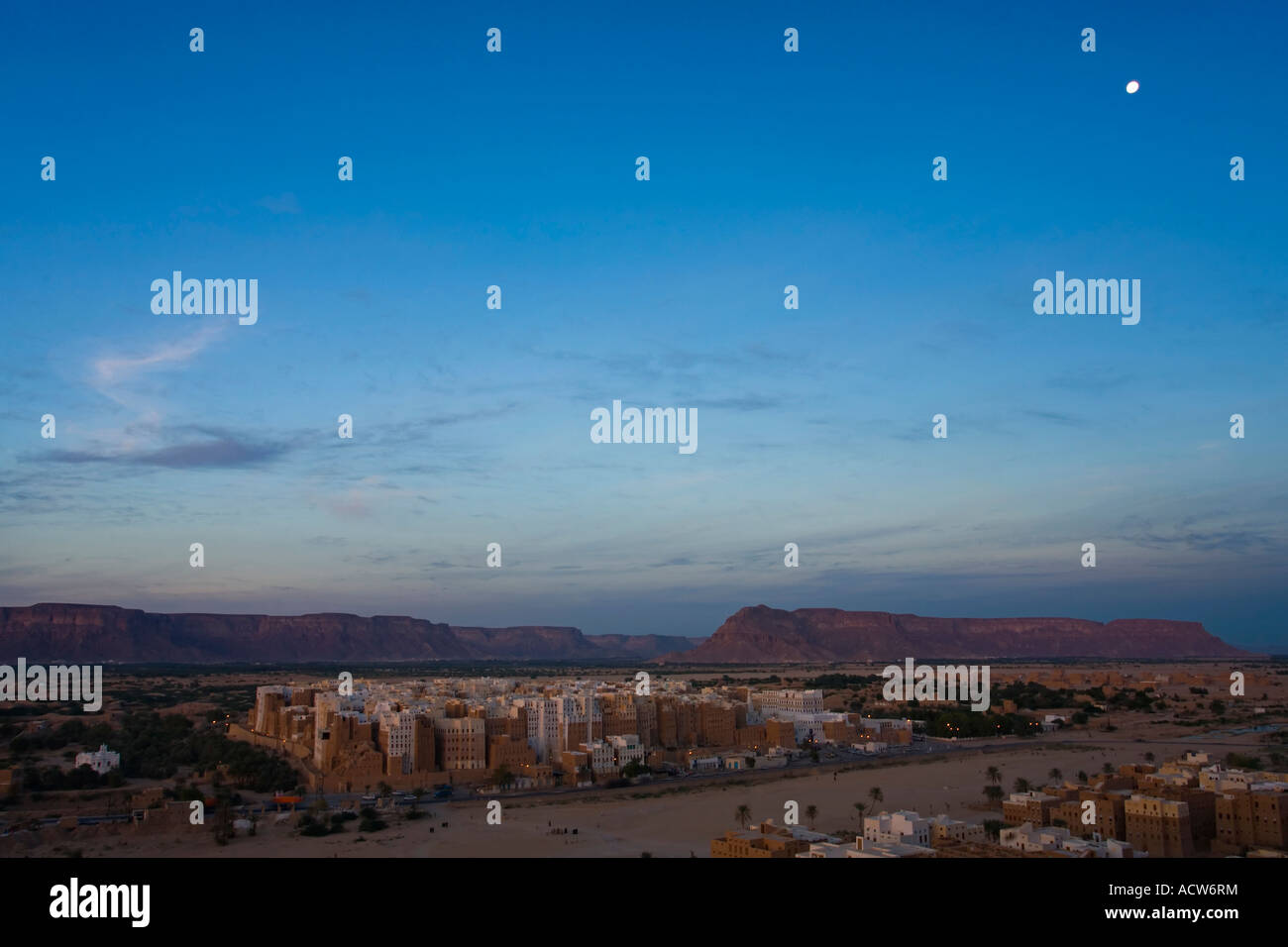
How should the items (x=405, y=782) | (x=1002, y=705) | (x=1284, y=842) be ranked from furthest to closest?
(x=1002, y=705) < (x=405, y=782) < (x=1284, y=842)

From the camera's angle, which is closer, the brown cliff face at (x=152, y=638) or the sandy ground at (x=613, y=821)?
the sandy ground at (x=613, y=821)

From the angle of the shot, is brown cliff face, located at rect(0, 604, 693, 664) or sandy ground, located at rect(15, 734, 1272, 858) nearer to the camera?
sandy ground, located at rect(15, 734, 1272, 858)

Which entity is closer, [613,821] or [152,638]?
[613,821]
